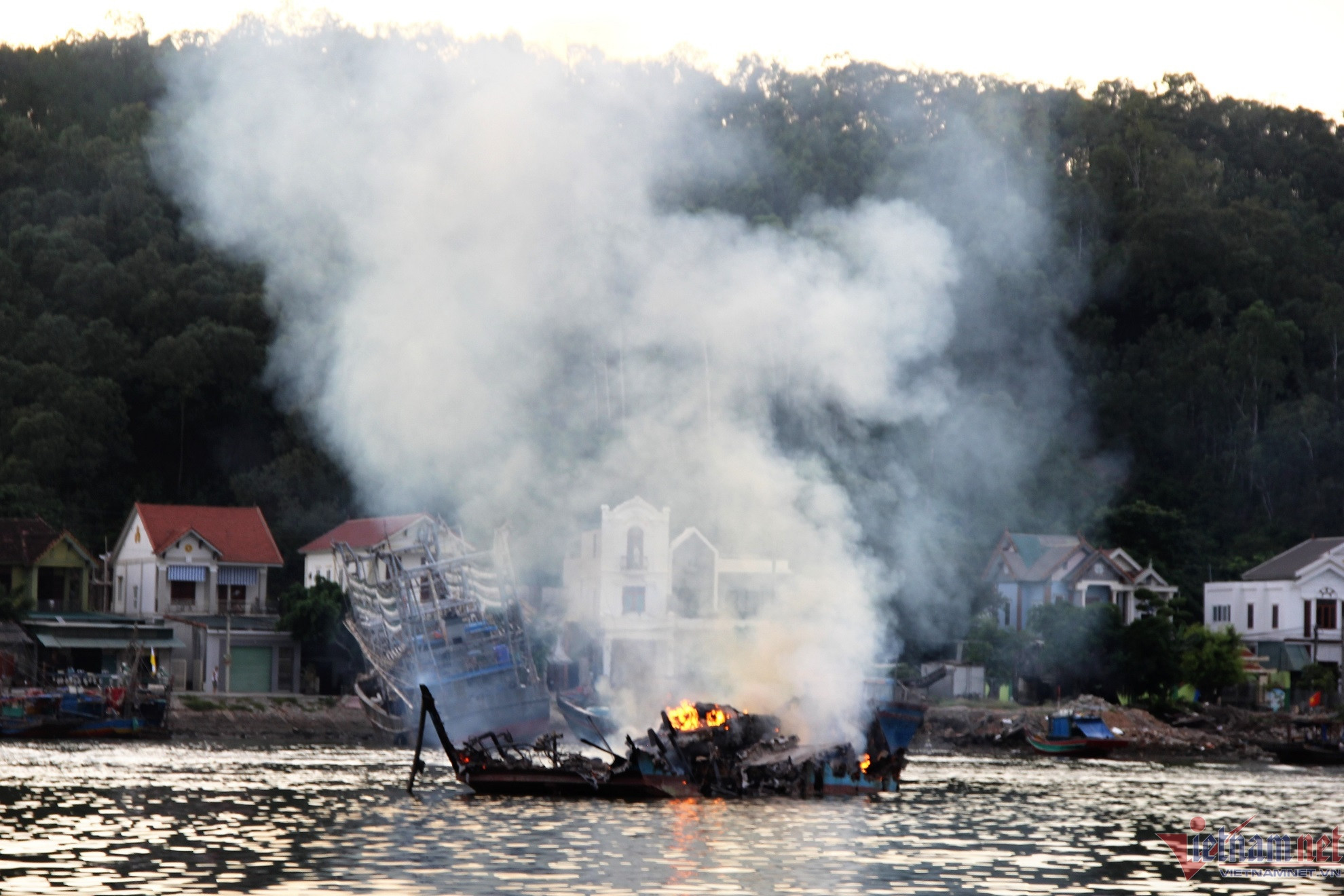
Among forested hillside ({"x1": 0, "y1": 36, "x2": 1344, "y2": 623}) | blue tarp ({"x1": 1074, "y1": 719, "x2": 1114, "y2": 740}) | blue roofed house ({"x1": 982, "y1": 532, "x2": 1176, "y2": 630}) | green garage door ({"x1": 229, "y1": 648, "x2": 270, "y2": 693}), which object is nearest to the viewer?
blue tarp ({"x1": 1074, "y1": 719, "x2": 1114, "y2": 740})

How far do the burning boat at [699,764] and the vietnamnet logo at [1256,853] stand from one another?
1004cm

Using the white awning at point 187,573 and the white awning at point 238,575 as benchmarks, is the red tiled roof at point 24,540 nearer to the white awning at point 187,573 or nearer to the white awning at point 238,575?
the white awning at point 187,573

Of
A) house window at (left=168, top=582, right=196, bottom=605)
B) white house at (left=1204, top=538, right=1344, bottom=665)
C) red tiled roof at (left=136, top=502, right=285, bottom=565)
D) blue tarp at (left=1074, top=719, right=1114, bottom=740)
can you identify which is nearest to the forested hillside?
white house at (left=1204, top=538, right=1344, bottom=665)

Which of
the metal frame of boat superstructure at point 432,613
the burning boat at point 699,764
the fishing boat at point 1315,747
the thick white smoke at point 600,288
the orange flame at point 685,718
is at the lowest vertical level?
the fishing boat at point 1315,747

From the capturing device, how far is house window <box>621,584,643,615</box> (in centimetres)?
8369

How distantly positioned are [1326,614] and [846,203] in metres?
47.5

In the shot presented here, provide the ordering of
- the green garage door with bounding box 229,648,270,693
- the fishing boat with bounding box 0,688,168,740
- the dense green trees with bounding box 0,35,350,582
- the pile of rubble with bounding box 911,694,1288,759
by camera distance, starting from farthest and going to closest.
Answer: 1. the dense green trees with bounding box 0,35,350,582
2. the green garage door with bounding box 229,648,270,693
3. the pile of rubble with bounding box 911,694,1288,759
4. the fishing boat with bounding box 0,688,168,740

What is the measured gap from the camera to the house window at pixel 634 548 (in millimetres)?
79188

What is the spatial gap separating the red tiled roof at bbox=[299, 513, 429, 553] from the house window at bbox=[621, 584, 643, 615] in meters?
9.99

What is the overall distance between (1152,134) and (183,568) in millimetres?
92460

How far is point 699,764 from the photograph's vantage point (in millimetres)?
47750

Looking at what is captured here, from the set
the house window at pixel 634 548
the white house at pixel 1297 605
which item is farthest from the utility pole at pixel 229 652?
the white house at pixel 1297 605

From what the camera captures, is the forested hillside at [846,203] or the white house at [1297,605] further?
the white house at [1297,605]

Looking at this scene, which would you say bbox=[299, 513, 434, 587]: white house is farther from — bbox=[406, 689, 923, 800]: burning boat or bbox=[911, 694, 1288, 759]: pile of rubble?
bbox=[406, 689, 923, 800]: burning boat
